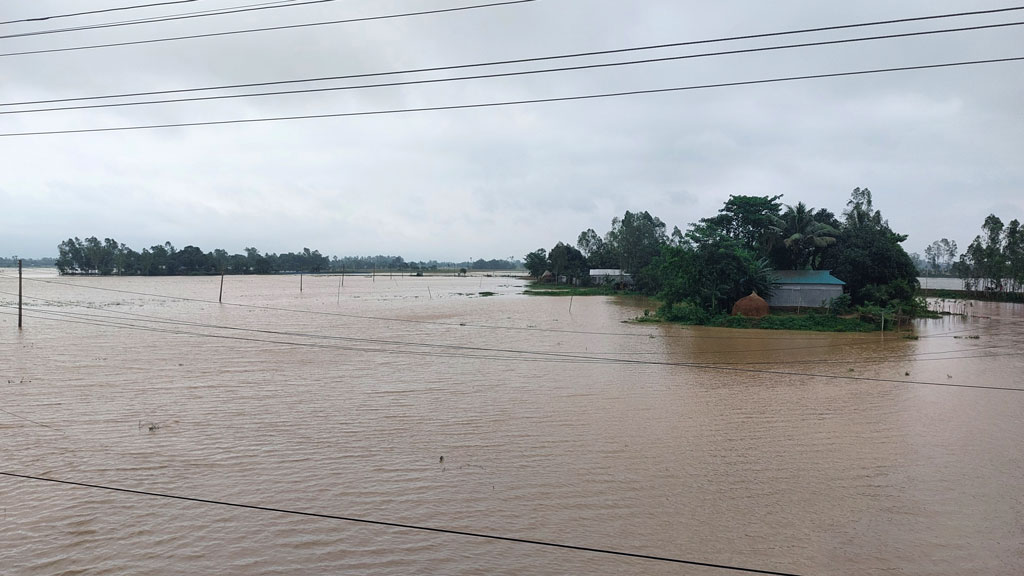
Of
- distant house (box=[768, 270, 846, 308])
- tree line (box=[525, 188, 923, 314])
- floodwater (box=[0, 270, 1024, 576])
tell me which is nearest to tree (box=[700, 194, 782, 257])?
tree line (box=[525, 188, 923, 314])

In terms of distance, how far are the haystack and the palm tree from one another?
640 centimetres

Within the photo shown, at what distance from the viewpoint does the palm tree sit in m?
31.6

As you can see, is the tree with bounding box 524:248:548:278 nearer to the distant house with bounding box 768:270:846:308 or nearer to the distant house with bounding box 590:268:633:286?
the distant house with bounding box 590:268:633:286

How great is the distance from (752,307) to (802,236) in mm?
7672

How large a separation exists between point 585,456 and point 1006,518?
4655mm

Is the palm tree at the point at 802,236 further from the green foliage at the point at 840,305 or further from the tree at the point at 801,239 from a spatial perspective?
the green foliage at the point at 840,305

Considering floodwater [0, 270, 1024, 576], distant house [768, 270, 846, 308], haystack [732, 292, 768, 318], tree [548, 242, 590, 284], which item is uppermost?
tree [548, 242, 590, 284]

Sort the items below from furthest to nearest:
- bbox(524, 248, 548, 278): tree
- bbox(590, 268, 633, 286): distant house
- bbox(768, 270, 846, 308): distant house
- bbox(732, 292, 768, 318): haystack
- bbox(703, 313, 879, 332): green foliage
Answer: bbox(524, 248, 548, 278): tree < bbox(590, 268, 633, 286): distant house < bbox(768, 270, 846, 308): distant house < bbox(732, 292, 768, 318): haystack < bbox(703, 313, 879, 332): green foliage

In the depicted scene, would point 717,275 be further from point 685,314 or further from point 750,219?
point 750,219

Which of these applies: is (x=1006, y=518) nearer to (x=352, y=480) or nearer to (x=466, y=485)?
(x=466, y=485)

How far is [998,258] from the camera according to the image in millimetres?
44938

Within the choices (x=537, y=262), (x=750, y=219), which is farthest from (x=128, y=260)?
(x=750, y=219)

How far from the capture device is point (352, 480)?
720 cm

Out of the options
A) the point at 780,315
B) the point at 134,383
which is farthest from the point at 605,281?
the point at 134,383
